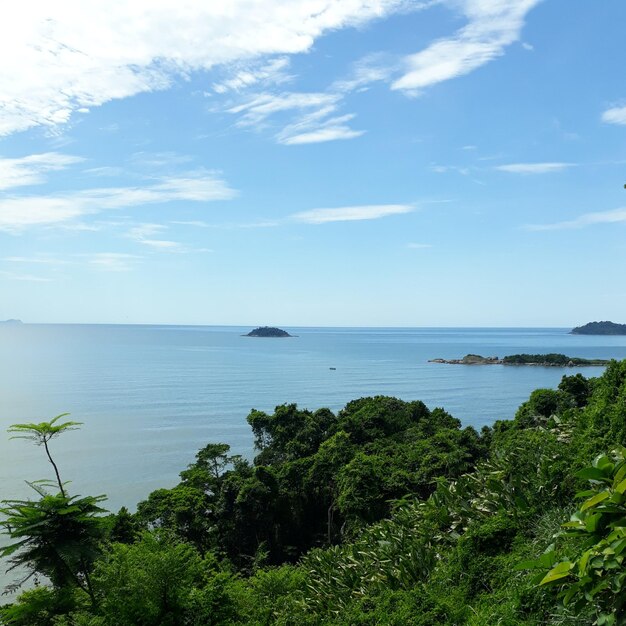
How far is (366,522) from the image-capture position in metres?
22.8

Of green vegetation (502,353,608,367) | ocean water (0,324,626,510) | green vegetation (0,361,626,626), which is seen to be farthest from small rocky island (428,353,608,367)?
green vegetation (0,361,626,626)

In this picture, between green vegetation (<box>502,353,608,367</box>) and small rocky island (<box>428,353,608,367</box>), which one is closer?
green vegetation (<box>502,353,608,367</box>)

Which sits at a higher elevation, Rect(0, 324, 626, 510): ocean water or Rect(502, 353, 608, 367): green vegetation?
Rect(502, 353, 608, 367): green vegetation

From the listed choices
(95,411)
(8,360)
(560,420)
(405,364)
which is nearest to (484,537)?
(560,420)

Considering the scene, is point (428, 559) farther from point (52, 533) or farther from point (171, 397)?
point (171, 397)

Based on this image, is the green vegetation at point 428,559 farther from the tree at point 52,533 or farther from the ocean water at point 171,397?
the ocean water at point 171,397

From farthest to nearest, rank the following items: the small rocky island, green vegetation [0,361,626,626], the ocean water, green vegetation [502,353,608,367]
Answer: the small rocky island < green vegetation [502,353,608,367] < the ocean water < green vegetation [0,361,626,626]

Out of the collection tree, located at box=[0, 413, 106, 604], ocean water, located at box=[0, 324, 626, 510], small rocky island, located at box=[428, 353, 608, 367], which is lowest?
ocean water, located at box=[0, 324, 626, 510]

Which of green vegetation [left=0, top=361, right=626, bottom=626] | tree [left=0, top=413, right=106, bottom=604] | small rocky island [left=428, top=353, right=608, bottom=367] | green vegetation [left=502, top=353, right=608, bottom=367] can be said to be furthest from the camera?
small rocky island [left=428, top=353, right=608, bottom=367]

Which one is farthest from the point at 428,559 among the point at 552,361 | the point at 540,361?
the point at 540,361

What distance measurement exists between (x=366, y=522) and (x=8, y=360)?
12185cm

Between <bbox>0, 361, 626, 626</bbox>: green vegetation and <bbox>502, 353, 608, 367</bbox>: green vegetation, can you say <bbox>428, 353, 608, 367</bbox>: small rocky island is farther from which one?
<bbox>0, 361, 626, 626</bbox>: green vegetation

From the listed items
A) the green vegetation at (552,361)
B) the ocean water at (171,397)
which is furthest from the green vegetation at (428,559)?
the green vegetation at (552,361)

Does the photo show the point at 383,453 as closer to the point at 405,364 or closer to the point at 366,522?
the point at 366,522
